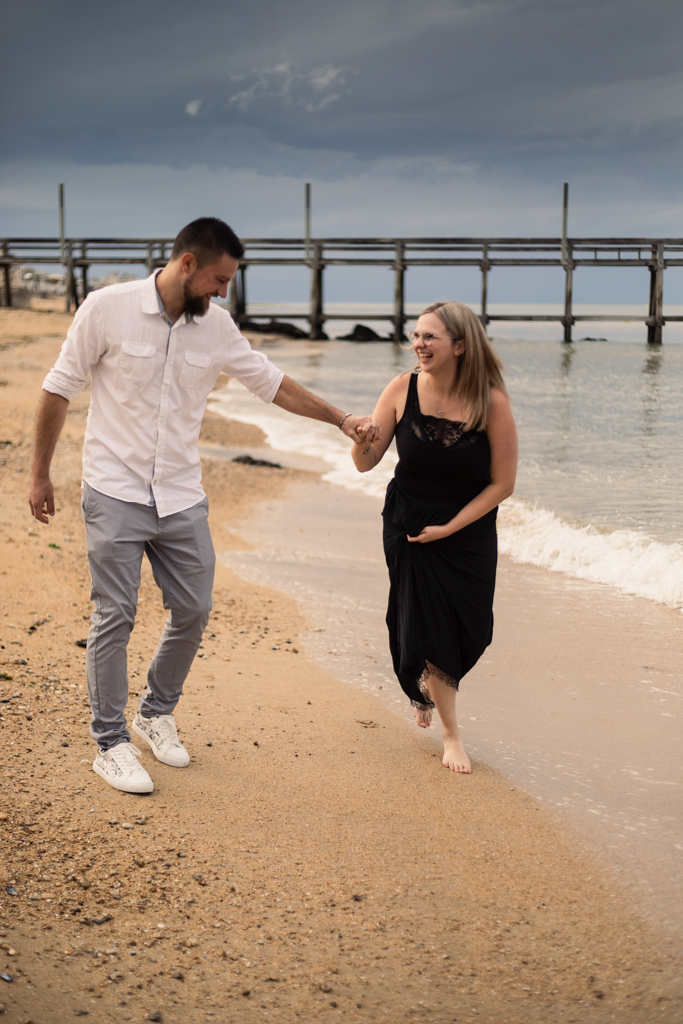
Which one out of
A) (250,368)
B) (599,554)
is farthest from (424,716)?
(599,554)

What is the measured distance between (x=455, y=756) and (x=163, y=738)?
1.11m

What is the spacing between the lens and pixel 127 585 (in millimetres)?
2953

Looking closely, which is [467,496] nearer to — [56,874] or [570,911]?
[570,911]

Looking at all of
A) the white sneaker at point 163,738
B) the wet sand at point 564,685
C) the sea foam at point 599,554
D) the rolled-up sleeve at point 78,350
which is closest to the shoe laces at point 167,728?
the white sneaker at point 163,738

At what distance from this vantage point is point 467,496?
3254 millimetres

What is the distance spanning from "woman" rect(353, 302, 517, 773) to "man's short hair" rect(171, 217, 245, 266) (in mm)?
764

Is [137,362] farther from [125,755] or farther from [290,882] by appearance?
[290,882]

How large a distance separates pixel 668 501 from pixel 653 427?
622 cm

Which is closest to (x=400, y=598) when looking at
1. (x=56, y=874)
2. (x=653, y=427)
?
(x=56, y=874)

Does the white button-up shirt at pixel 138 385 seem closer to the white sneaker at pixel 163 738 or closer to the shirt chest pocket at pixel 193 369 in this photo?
the shirt chest pocket at pixel 193 369

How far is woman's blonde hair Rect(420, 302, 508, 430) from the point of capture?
10.3ft

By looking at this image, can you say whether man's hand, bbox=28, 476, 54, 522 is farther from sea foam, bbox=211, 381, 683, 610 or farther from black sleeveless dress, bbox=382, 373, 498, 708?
sea foam, bbox=211, 381, 683, 610

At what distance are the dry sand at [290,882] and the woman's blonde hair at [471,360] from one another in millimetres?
1369

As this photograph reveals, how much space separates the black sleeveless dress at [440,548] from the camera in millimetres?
3209
